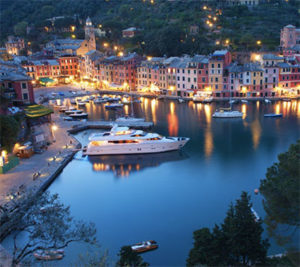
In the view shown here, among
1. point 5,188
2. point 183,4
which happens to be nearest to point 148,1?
point 183,4

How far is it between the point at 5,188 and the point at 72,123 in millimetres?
12945

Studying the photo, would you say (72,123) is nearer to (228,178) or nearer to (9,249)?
(228,178)

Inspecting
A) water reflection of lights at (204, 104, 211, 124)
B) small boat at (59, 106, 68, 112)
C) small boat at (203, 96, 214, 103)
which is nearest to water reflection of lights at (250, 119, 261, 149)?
water reflection of lights at (204, 104, 211, 124)

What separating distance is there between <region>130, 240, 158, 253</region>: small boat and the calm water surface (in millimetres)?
239

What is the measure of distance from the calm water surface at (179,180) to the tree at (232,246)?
1.98m

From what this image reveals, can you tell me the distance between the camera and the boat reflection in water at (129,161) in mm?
18641

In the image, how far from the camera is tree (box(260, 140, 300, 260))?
8.75m

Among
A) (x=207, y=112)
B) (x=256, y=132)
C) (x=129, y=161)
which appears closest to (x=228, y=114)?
(x=207, y=112)

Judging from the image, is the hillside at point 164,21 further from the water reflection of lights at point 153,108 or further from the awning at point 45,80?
the awning at point 45,80

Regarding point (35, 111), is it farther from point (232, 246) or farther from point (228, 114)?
point (232, 246)

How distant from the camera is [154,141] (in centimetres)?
2039

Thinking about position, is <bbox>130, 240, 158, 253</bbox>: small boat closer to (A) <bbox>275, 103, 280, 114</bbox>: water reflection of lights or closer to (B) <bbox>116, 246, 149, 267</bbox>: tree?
(B) <bbox>116, 246, 149, 267</bbox>: tree

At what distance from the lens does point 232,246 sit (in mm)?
9055

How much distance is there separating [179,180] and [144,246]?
584cm
